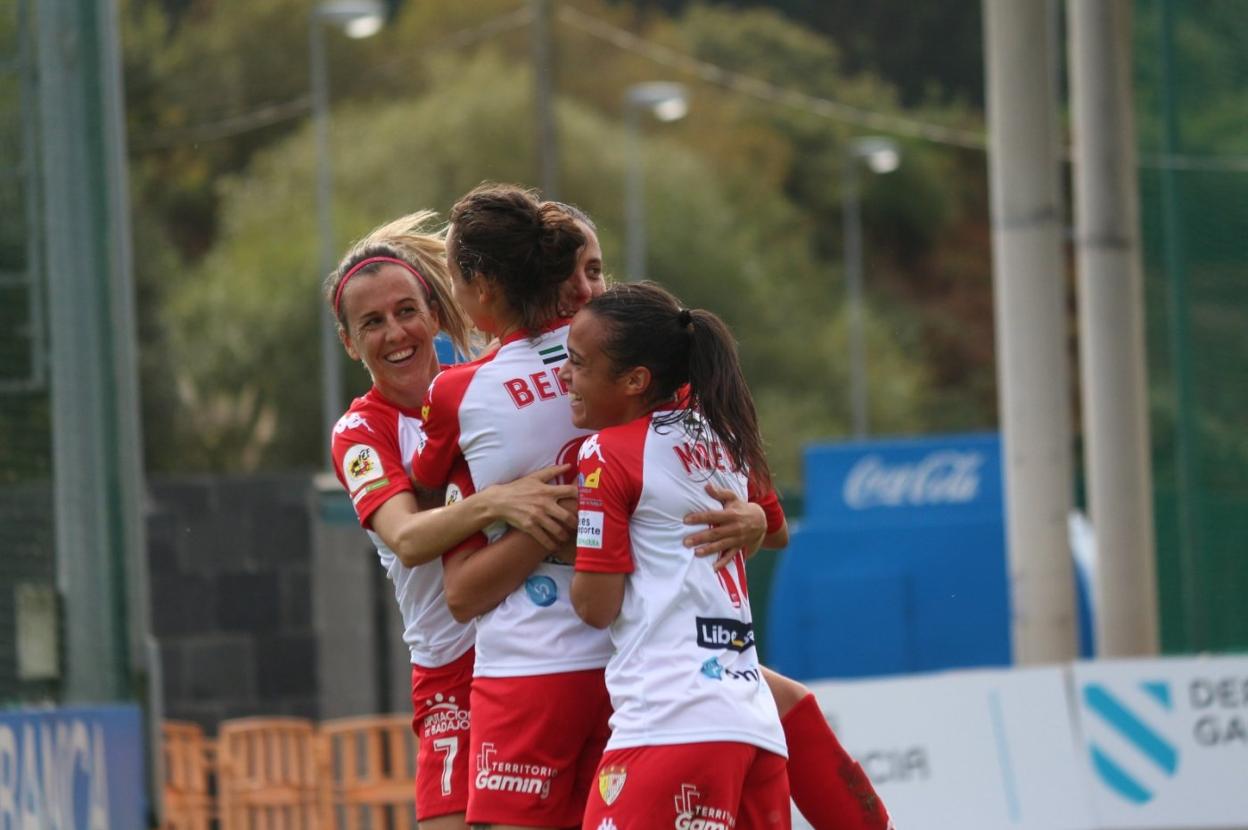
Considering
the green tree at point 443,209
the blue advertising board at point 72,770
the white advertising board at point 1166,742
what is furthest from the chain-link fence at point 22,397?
the green tree at point 443,209

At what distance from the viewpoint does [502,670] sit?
12.7ft

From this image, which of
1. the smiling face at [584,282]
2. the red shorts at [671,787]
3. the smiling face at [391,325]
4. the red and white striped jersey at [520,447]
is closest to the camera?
the red shorts at [671,787]

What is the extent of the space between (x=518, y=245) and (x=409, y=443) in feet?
1.88

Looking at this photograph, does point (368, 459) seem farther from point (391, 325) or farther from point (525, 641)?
point (525, 641)

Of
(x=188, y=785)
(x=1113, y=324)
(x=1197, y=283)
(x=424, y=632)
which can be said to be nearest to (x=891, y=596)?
(x=1197, y=283)

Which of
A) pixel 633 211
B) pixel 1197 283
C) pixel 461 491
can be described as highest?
pixel 633 211

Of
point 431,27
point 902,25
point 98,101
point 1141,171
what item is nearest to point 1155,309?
point 1141,171

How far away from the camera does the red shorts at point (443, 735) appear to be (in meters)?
4.22

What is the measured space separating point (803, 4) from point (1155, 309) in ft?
174

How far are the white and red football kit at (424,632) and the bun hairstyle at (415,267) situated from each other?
0.72 ft

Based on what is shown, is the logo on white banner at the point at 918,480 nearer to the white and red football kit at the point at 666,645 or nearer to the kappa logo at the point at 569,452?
Answer: the kappa logo at the point at 569,452

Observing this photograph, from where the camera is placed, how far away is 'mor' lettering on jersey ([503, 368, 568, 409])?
388 centimetres

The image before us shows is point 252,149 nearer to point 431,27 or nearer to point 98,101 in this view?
point 431,27

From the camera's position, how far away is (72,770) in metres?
6.31
